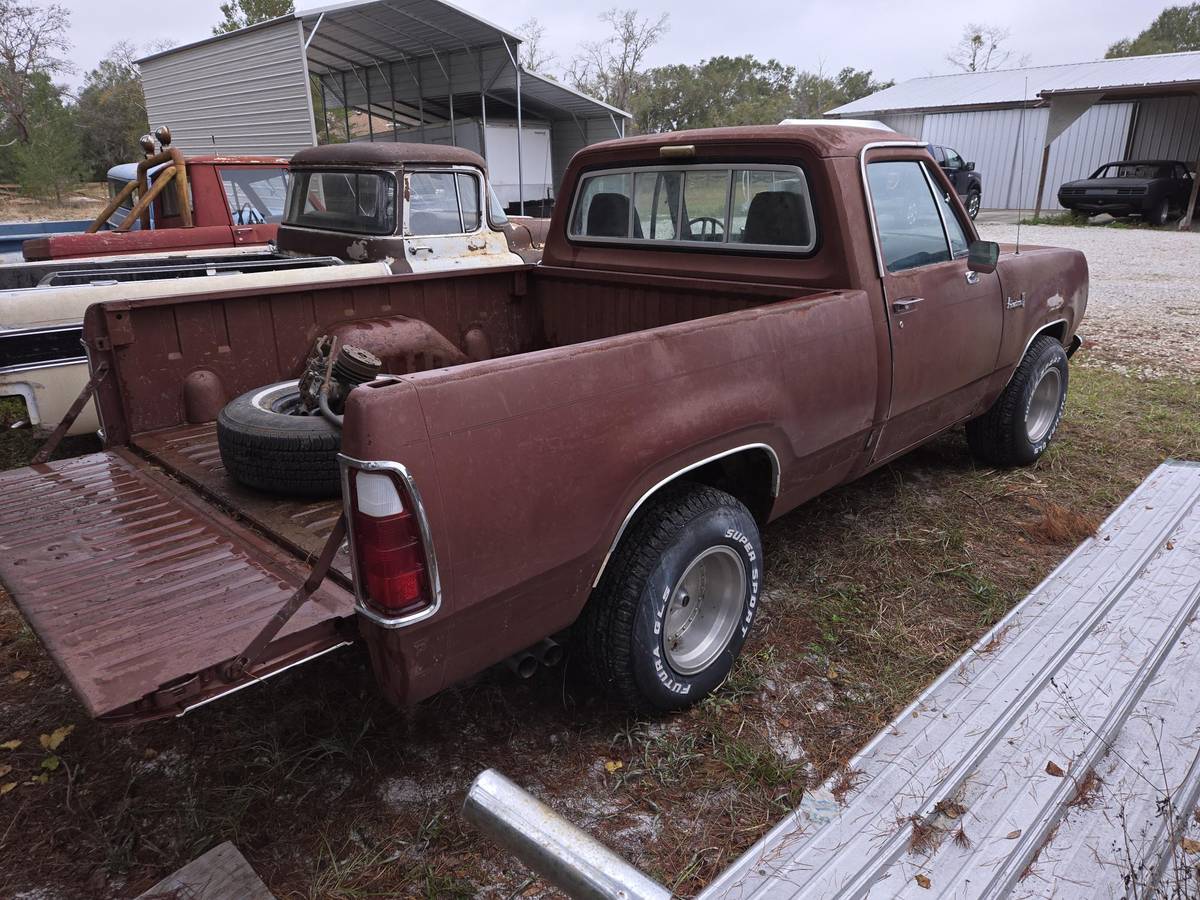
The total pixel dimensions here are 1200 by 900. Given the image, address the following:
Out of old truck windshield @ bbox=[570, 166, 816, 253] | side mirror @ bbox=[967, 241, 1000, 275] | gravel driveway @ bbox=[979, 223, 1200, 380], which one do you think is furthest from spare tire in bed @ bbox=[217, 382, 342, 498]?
gravel driveway @ bbox=[979, 223, 1200, 380]

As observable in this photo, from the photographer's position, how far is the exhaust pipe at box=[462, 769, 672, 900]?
3.63ft

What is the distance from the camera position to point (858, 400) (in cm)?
316

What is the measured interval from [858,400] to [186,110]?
59.9ft

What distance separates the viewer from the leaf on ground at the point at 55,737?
8.77 ft

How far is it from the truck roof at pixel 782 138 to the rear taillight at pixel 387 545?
2.29 meters

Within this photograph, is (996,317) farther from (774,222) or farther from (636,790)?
(636,790)

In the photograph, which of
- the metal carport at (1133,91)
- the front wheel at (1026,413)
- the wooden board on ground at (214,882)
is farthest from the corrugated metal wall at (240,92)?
the metal carport at (1133,91)

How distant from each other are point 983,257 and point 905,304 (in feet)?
2.35

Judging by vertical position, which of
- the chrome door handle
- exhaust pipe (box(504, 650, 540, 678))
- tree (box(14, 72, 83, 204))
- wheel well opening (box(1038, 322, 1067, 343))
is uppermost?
tree (box(14, 72, 83, 204))

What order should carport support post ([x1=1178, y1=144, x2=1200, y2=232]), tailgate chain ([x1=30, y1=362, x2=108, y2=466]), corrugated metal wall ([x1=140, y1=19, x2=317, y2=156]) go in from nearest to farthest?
tailgate chain ([x1=30, y1=362, x2=108, y2=466]) → corrugated metal wall ([x1=140, y1=19, x2=317, y2=156]) → carport support post ([x1=1178, y1=144, x2=1200, y2=232])

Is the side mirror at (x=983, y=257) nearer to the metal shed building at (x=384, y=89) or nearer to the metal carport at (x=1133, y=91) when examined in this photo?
the metal shed building at (x=384, y=89)

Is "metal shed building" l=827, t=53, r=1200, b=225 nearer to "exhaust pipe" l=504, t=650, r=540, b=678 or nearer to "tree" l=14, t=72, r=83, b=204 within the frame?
"exhaust pipe" l=504, t=650, r=540, b=678

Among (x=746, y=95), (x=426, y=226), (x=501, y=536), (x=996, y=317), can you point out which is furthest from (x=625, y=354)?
(x=746, y=95)

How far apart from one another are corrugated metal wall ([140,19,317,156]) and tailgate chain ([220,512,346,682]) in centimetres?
1381
